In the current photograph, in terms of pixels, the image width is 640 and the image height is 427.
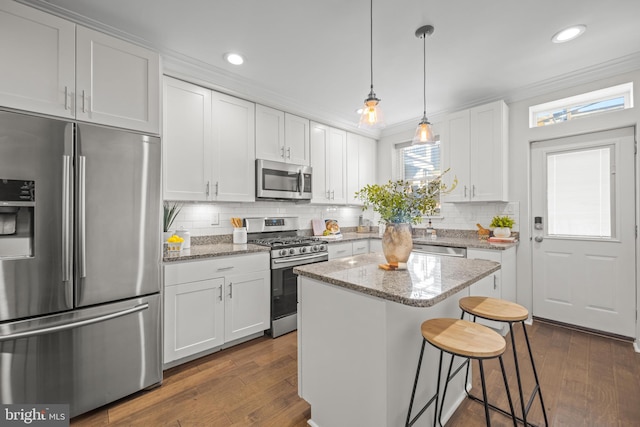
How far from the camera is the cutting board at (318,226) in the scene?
4.07 metres

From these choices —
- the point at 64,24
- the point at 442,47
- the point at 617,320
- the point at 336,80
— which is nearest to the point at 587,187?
the point at 617,320

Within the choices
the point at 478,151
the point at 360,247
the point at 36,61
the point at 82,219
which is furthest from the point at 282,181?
the point at 478,151

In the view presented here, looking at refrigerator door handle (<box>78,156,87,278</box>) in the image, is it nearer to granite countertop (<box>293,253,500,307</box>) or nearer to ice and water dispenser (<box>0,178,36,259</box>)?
ice and water dispenser (<box>0,178,36,259</box>)

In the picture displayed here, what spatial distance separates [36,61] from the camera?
169 cm

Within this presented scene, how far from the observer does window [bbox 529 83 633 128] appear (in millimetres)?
2824

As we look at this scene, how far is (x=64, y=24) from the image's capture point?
69.7 inches

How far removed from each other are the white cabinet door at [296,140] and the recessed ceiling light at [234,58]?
0.96m

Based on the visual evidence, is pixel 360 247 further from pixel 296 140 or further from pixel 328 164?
pixel 296 140

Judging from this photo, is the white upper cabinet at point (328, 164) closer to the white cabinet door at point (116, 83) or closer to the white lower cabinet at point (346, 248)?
the white lower cabinet at point (346, 248)

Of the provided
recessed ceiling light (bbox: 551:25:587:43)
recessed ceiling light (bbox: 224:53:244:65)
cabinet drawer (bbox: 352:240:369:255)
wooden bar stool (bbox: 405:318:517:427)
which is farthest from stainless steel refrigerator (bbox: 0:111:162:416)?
recessed ceiling light (bbox: 551:25:587:43)

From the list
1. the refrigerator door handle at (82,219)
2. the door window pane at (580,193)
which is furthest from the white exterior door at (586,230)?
the refrigerator door handle at (82,219)

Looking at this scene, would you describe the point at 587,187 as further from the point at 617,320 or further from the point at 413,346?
the point at 413,346

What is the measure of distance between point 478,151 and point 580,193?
3.70 ft

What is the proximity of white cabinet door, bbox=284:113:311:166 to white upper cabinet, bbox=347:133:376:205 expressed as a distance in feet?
2.95
